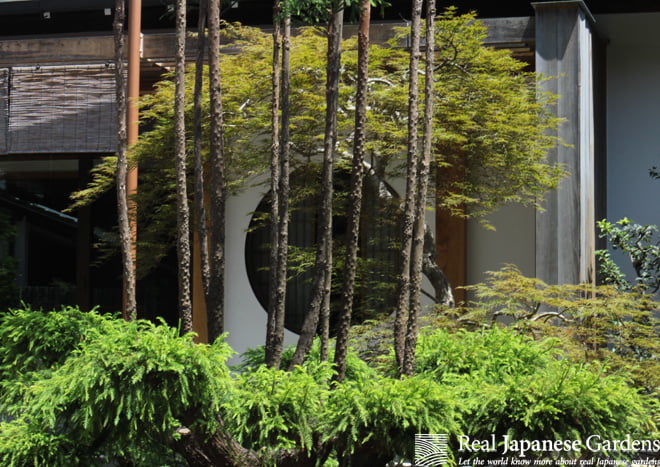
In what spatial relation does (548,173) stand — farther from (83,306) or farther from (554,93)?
(83,306)

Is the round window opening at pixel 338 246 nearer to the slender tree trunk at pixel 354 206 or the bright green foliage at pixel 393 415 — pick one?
the slender tree trunk at pixel 354 206

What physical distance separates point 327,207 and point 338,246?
147 inches

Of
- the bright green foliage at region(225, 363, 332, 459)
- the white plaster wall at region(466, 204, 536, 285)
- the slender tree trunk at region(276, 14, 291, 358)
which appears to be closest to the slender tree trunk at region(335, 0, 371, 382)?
the slender tree trunk at region(276, 14, 291, 358)

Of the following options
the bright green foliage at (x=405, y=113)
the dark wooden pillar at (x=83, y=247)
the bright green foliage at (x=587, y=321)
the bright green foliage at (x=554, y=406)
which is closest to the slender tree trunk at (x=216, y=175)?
the bright green foliage at (x=554, y=406)

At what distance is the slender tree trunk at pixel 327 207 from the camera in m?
5.55

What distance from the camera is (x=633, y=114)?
10.5m

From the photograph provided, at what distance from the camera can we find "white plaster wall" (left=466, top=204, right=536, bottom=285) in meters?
10.1

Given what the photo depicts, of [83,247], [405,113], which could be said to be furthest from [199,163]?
[83,247]

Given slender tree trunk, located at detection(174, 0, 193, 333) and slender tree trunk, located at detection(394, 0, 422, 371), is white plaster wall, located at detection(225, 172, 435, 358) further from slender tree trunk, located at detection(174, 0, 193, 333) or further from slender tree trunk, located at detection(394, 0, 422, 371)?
slender tree trunk, located at detection(394, 0, 422, 371)

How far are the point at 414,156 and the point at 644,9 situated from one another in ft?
20.0

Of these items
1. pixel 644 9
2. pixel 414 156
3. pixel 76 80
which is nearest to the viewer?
pixel 414 156

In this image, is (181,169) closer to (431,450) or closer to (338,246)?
(431,450)

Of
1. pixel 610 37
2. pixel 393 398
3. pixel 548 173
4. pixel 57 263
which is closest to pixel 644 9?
pixel 610 37

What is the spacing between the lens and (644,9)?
1026 cm
